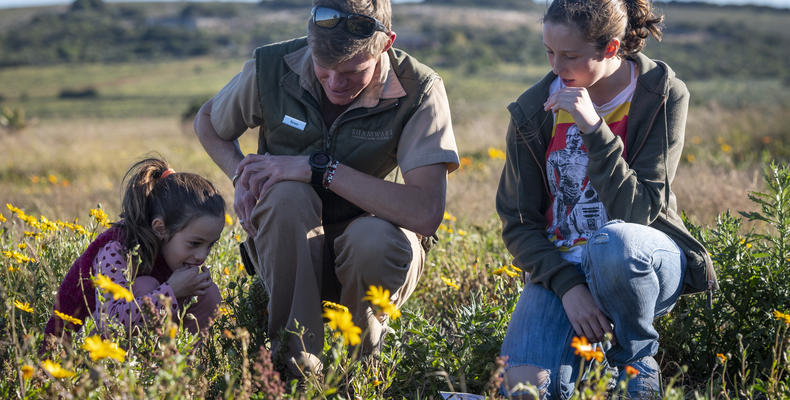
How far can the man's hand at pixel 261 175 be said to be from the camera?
2693mm

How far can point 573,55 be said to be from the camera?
251 cm

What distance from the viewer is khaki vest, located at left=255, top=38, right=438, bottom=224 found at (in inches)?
113

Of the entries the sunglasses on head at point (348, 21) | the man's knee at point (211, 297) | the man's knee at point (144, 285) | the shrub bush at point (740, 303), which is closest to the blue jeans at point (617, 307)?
the shrub bush at point (740, 303)

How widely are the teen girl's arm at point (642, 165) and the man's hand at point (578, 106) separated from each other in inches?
1.1

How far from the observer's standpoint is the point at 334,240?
2.81 m

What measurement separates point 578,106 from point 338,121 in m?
0.97

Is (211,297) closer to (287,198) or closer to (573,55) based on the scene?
(287,198)

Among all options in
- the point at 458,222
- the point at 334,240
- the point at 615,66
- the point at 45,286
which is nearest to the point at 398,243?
the point at 334,240

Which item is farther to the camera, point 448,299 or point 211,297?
point 448,299

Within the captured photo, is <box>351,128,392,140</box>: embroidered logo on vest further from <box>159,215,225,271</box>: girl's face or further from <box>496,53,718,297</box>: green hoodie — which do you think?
<box>159,215,225,271</box>: girl's face

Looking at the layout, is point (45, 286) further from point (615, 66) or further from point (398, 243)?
point (615, 66)

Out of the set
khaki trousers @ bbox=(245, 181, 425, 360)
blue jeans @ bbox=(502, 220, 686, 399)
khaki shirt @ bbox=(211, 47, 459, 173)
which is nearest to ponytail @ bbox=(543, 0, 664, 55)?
khaki shirt @ bbox=(211, 47, 459, 173)

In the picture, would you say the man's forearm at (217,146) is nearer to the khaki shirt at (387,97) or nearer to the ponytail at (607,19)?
the khaki shirt at (387,97)

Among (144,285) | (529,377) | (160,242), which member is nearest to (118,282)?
(144,285)
